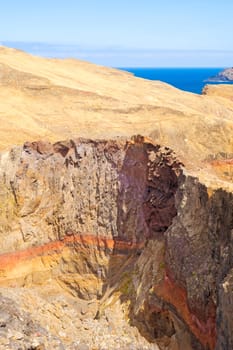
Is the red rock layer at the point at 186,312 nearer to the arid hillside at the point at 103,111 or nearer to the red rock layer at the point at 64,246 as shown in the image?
the red rock layer at the point at 64,246

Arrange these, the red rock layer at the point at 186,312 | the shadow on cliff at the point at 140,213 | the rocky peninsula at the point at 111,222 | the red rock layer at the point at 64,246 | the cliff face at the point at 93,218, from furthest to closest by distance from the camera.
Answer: the red rock layer at the point at 64,246 → the cliff face at the point at 93,218 → the shadow on cliff at the point at 140,213 → the rocky peninsula at the point at 111,222 → the red rock layer at the point at 186,312

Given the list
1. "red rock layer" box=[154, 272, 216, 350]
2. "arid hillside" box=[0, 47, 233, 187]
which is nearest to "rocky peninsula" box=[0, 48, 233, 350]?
"red rock layer" box=[154, 272, 216, 350]

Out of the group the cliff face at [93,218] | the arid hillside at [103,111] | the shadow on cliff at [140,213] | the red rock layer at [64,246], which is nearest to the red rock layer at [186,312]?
the cliff face at [93,218]

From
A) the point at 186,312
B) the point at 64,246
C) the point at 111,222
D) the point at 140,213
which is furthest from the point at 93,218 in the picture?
the point at 186,312

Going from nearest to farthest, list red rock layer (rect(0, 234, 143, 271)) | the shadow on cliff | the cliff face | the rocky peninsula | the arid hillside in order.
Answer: the rocky peninsula → the shadow on cliff → the cliff face → red rock layer (rect(0, 234, 143, 271)) → the arid hillside

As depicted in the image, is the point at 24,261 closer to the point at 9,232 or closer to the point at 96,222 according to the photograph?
the point at 9,232

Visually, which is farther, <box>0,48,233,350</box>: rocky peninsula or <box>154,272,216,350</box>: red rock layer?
<box>0,48,233,350</box>: rocky peninsula

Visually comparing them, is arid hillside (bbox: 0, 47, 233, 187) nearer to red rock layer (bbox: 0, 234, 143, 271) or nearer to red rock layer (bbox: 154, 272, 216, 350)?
red rock layer (bbox: 0, 234, 143, 271)

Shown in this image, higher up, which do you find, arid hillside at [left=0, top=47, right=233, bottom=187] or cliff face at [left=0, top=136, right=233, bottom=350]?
arid hillside at [left=0, top=47, right=233, bottom=187]
